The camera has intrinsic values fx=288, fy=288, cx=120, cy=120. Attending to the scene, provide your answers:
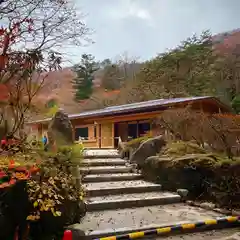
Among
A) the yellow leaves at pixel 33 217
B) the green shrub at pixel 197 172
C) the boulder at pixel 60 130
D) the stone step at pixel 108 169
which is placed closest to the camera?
the yellow leaves at pixel 33 217

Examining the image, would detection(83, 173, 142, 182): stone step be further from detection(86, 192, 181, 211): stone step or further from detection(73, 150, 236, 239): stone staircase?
detection(86, 192, 181, 211): stone step

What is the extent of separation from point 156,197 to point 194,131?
10.2 feet

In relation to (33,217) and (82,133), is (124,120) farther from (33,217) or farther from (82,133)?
(33,217)

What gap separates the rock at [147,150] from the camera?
9.14 meters

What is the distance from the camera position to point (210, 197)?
697 cm

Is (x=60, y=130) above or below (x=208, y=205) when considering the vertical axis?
above

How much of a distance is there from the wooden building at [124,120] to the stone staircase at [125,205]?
24.6 ft

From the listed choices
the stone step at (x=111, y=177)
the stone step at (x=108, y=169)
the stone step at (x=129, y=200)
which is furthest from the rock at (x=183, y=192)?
the stone step at (x=108, y=169)

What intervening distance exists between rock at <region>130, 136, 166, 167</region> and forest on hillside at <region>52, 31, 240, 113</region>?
1253 centimetres

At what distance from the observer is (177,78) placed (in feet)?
86.7

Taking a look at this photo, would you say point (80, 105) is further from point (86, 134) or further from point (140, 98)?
point (86, 134)

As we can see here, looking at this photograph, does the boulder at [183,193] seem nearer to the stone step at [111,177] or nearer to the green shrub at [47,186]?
A: the stone step at [111,177]

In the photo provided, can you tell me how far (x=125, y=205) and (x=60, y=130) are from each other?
2269mm

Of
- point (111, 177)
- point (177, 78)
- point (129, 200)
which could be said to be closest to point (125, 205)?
point (129, 200)
